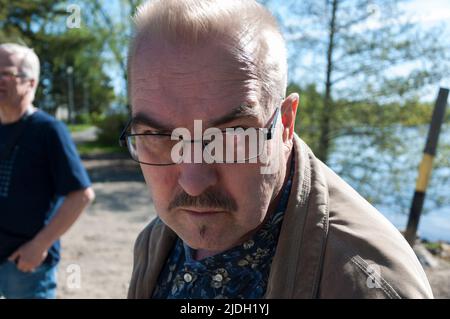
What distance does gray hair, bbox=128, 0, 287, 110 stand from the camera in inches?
47.8

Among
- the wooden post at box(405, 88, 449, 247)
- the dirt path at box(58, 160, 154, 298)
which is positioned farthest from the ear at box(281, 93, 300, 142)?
the dirt path at box(58, 160, 154, 298)

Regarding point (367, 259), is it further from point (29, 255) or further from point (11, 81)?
point (11, 81)

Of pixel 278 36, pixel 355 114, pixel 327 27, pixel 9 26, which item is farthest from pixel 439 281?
pixel 9 26

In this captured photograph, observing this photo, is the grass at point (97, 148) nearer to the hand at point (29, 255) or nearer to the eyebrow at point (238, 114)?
the hand at point (29, 255)

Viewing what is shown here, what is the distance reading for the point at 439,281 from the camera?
496 centimetres

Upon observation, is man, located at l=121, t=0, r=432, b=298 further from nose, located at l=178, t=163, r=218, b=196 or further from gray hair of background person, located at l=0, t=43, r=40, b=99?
gray hair of background person, located at l=0, t=43, r=40, b=99

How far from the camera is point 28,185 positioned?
2861 millimetres

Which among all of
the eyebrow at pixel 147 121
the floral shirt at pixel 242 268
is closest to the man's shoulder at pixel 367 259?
the floral shirt at pixel 242 268

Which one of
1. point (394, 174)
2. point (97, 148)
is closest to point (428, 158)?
point (394, 174)

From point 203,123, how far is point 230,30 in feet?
0.93

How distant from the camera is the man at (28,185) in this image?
2850 millimetres

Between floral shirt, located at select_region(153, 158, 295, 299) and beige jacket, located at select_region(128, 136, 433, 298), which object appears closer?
beige jacket, located at select_region(128, 136, 433, 298)

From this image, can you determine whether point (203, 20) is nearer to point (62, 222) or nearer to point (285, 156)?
point (285, 156)

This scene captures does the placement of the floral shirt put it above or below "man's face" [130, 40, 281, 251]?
→ below
